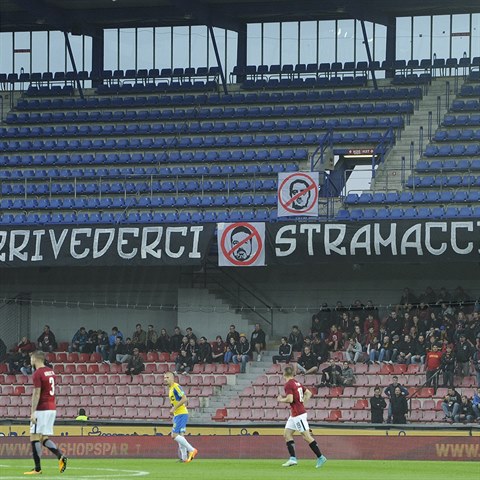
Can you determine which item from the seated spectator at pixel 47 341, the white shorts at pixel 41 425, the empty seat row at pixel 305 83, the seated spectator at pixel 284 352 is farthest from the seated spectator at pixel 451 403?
the empty seat row at pixel 305 83

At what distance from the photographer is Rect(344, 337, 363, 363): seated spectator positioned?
33594 mm

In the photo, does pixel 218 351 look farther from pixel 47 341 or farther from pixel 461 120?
pixel 461 120

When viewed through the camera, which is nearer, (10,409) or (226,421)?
(226,421)

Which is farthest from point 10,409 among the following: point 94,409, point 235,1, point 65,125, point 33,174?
point 235,1

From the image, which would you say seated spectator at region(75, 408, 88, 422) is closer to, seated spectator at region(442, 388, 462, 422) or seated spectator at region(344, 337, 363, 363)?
seated spectator at region(344, 337, 363, 363)

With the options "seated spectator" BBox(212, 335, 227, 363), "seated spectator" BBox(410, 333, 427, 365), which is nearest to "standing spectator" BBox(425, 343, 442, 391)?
"seated spectator" BBox(410, 333, 427, 365)

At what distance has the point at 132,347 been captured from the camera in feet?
120

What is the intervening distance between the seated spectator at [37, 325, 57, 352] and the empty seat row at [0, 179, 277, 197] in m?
4.23

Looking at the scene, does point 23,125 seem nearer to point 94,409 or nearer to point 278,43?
point 278,43

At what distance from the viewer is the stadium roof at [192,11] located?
4303cm

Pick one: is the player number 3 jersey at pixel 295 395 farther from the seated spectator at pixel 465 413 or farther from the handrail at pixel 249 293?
the handrail at pixel 249 293

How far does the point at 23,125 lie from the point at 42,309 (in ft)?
24.2

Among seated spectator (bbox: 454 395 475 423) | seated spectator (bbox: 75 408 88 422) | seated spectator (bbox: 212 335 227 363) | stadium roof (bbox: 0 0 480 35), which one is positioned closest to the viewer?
seated spectator (bbox: 454 395 475 423)

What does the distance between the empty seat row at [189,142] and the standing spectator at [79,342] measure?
6855mm
